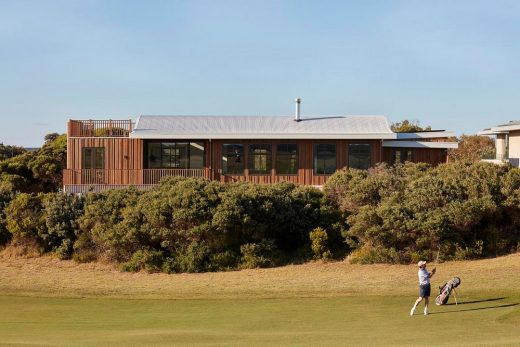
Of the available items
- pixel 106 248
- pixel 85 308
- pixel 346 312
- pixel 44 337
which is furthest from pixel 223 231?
pixel 44 337

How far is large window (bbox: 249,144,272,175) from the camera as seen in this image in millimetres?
31812

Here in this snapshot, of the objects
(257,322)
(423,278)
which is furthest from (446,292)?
(257,322)

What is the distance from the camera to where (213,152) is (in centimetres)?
3200

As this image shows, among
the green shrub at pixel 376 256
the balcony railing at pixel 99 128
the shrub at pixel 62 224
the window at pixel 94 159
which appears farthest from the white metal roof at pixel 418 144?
the shrub at pixel 62 224

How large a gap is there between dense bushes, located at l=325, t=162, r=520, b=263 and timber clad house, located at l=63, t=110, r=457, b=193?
712 centimetres

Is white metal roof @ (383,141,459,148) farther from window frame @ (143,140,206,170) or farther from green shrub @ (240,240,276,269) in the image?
green shrub @ (240,240,276,269)

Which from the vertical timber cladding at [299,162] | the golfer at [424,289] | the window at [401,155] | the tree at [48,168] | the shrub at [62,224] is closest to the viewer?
the golfer at [424,289]

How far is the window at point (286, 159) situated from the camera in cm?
3189

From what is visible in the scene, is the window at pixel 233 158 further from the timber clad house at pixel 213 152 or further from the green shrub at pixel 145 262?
the green shrub at pixel 145 262

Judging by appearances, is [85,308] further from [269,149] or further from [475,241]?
[269,149]

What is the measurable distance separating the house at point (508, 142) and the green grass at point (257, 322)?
18.3 m

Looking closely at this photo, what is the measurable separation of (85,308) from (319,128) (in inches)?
735

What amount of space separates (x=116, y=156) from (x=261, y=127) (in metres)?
7.51

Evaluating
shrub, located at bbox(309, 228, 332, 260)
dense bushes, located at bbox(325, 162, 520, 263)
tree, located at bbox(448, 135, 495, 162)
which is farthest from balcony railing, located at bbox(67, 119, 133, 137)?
tree, located at bbox(448, 135, 495, 162)
